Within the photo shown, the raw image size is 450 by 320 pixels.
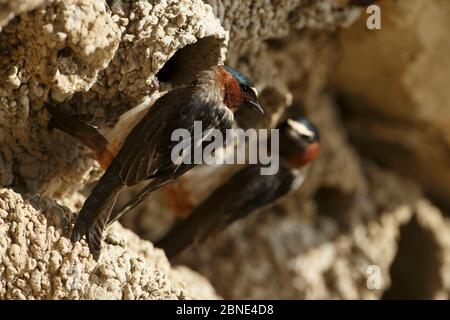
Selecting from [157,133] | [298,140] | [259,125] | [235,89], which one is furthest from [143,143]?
[298,140]

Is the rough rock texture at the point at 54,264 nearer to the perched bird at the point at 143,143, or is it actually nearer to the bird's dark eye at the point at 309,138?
the perched bird at the point at 143,143

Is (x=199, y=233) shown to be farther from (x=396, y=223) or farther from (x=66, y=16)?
(x=66, y=16)

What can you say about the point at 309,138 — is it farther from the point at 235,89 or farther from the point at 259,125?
the point at 235,89

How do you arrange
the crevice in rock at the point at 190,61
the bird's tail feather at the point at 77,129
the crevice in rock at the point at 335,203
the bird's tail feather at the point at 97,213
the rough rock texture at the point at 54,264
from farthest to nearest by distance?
1. the crevice in rock at the point at 335,203
2. the crevice in rock at the point at 190,61
3. the bird's tail feather at the point at 77,129
4. the bird's tail feather at the point at 97,213
5. the rough rock texture at the point at 54,264

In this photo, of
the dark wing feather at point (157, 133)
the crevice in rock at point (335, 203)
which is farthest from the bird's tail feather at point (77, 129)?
the crevice in rock at point (335, 203)

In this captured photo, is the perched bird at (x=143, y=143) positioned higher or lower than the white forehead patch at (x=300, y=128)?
lower

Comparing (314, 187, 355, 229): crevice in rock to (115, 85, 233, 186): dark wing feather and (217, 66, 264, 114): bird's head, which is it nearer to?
(217, 66, 264, 114): bird's head

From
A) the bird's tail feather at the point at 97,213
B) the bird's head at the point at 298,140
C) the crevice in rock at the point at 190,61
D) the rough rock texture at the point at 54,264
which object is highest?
the crevice in rock at the point at 190,61
